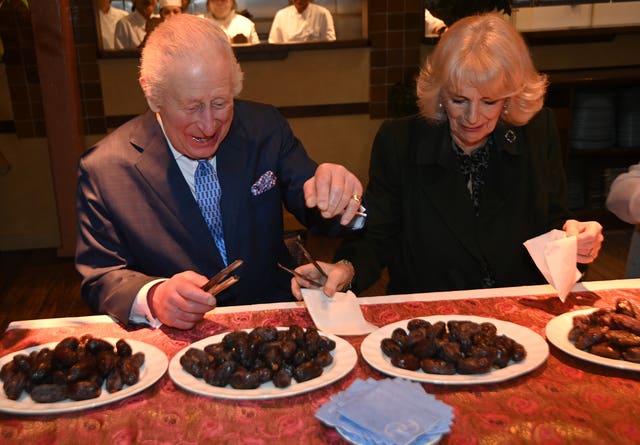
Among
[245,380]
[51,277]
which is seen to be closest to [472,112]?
[245,380]

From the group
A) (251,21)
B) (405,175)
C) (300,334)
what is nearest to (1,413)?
(300,334)

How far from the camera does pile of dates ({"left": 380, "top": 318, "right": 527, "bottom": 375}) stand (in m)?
1.38

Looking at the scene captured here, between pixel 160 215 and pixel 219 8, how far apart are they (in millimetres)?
4741

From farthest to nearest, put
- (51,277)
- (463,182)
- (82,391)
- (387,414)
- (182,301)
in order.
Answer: (51,277)
(463,182)
(182,301)
(82,391)
(387,414)

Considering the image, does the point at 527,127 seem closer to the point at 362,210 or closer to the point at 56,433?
the point at 362,210

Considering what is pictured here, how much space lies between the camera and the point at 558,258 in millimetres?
1759

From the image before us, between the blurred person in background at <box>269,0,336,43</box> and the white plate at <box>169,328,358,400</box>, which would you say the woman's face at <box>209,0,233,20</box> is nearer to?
the blurred person in background at <box>269,0,336,43</box>

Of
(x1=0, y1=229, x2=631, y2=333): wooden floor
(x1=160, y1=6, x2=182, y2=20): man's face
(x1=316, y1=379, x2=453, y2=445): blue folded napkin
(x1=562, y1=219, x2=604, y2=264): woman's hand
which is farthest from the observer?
(x1=160, y1=6, x2=182, y2=20): man's face

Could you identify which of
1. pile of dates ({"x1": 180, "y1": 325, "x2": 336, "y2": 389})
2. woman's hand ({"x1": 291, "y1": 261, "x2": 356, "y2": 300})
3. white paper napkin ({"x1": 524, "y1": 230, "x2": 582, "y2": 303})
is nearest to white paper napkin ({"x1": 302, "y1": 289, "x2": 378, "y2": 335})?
woman's hand ({"x1": 291, "y1": 261, "x2": 356, "y2": 300})

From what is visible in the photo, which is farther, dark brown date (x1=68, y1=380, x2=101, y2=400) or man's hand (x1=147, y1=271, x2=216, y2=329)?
man's hand (x1=147, y1=271, x2=216, y2=329)

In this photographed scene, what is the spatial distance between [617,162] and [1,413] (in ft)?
15.9

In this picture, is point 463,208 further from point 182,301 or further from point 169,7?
point 169,7

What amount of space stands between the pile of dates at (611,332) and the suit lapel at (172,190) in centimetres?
97

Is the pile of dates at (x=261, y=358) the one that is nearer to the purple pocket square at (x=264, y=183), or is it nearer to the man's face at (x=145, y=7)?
the purple pocket square at (x=264, y=183)
